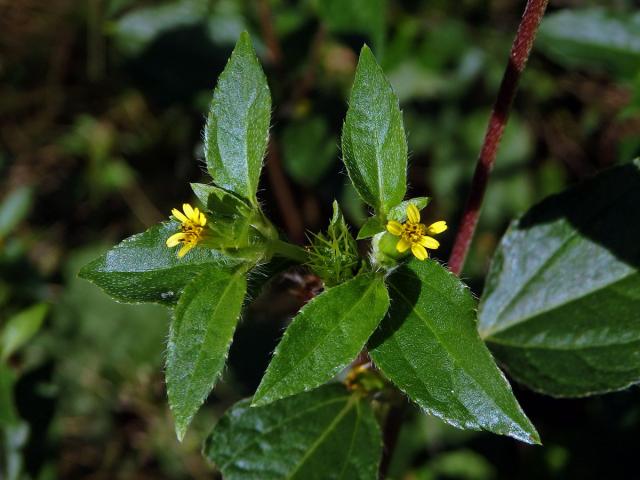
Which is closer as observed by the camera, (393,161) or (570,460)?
(393,161)

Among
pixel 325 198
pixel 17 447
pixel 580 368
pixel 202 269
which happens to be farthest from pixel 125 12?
pixel 580 368

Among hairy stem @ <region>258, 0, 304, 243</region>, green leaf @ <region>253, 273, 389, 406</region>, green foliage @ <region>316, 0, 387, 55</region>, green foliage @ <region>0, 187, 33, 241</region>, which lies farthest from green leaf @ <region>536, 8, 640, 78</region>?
→ green foliage @ <region>0, 187, 33, 241</region>

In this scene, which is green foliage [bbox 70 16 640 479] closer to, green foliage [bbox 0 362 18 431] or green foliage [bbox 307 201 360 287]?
green foliage [bbox 307 201 360 287]

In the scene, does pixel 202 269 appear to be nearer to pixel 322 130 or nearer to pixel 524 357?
pixel 524 357

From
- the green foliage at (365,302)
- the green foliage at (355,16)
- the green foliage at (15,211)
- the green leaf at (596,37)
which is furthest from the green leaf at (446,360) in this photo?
the green foliage at (15,211)

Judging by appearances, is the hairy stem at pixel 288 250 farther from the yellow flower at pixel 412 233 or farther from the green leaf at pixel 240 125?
the yellow flower at pixel 412 233
